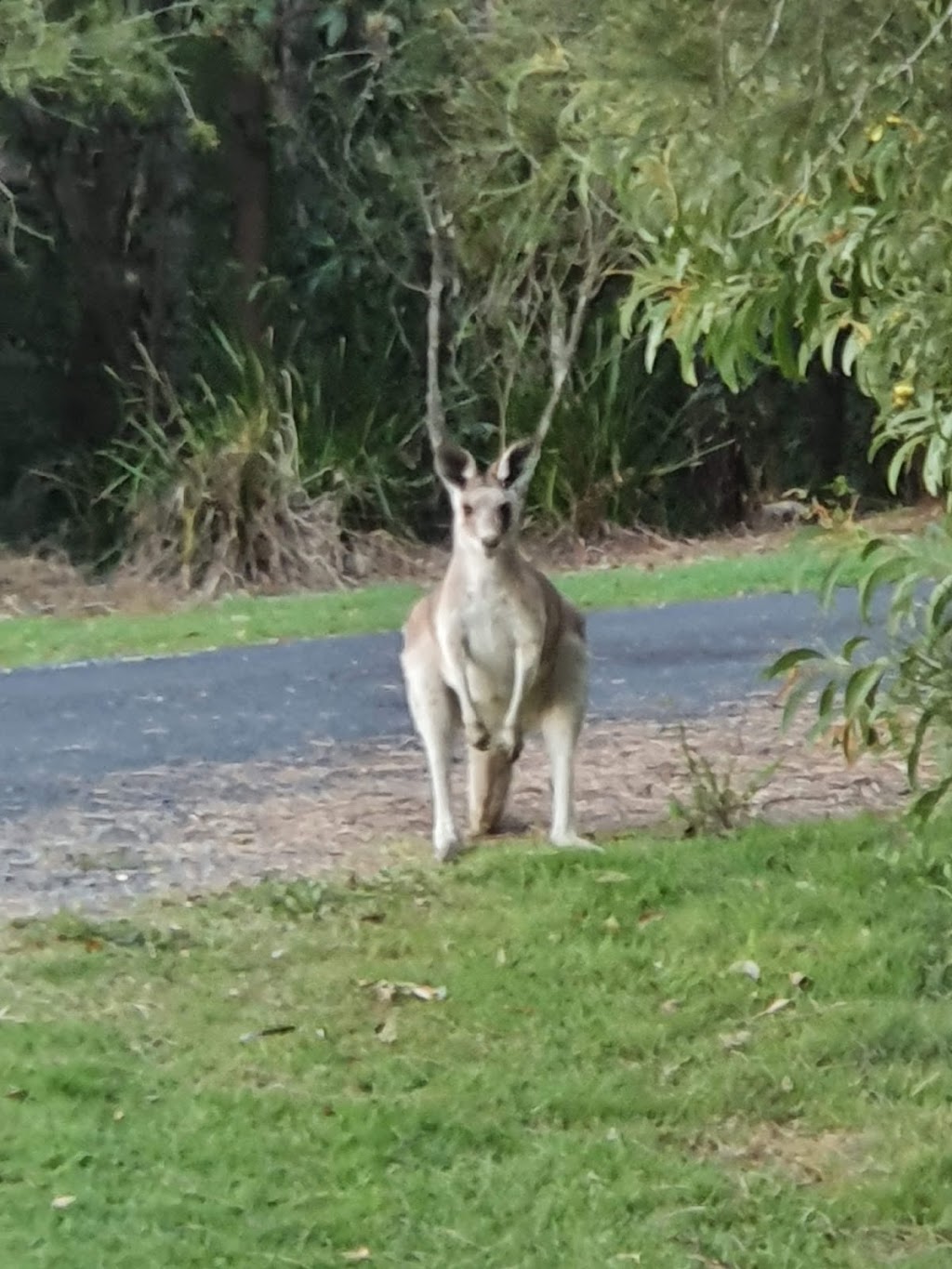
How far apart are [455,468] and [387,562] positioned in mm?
7715

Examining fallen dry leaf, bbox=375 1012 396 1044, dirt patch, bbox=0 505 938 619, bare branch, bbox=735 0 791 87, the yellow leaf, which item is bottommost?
dirt patch, bbox=0 505 938 619

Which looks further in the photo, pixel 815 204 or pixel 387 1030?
pixel 387 1030

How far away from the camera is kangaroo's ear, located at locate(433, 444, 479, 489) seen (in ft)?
21.2

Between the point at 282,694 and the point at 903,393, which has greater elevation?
the point at 903,393

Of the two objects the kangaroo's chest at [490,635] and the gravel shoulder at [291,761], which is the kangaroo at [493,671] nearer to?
the kangaroo's chest at [490,635]

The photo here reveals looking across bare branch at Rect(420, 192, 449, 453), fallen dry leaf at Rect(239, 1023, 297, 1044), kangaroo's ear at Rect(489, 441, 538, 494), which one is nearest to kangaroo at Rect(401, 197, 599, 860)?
kangaroo's ear at Rect(489, 441, 538, 494)

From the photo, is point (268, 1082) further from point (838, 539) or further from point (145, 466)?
point (145, 466)

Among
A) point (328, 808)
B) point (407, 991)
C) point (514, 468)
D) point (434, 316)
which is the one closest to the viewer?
point (407, 991)

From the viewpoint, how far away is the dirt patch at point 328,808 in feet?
19.4

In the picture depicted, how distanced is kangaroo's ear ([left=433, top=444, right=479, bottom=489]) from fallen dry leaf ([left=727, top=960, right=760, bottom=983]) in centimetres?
203

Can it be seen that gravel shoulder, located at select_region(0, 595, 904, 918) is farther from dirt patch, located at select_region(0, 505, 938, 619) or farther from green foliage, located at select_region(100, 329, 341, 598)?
green foliage, located at select_region(100, 329, 341, 598)

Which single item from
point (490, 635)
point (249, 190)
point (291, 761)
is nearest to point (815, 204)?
point (490, 635)

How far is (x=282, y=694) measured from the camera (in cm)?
894

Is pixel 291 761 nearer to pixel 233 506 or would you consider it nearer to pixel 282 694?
pixel 282 694
